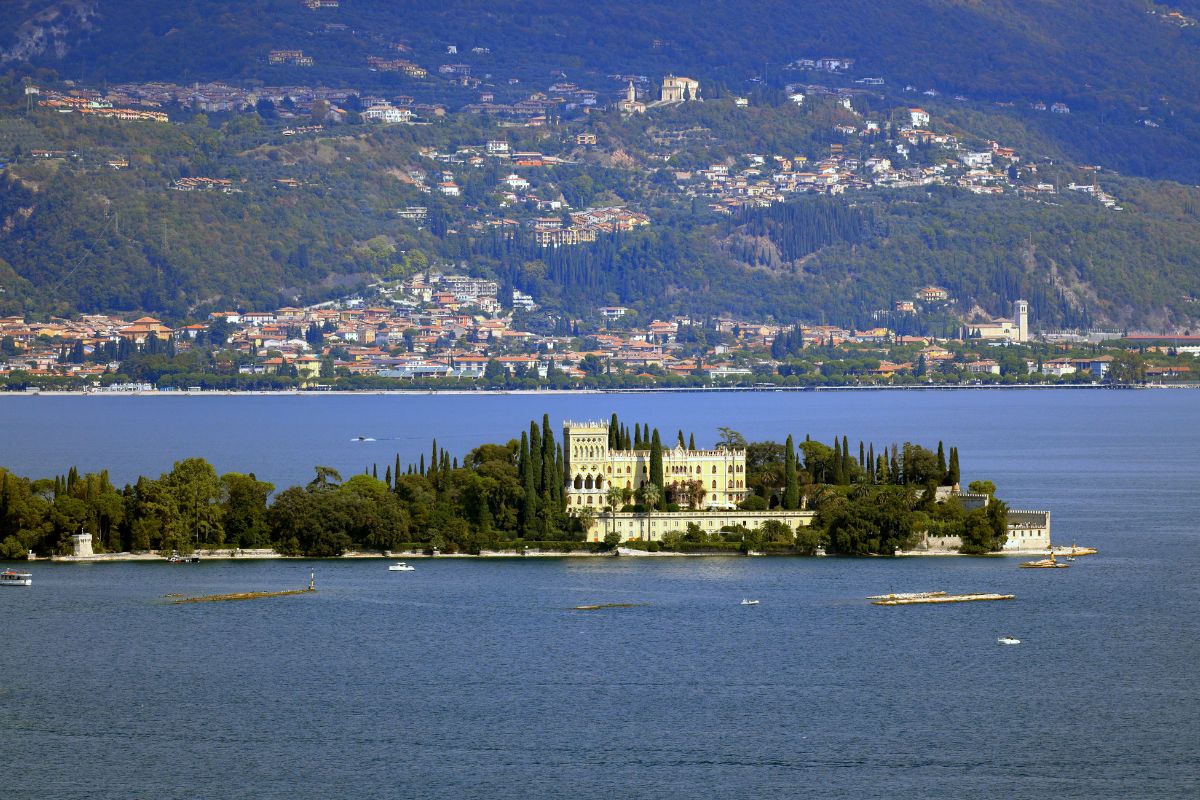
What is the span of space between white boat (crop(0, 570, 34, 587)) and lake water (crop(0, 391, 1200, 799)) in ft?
1.23

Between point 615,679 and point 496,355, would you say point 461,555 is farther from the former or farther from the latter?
point 496,355

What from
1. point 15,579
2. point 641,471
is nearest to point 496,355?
point 641,471

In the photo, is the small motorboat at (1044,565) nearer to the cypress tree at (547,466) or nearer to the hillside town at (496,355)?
the cypress tree at (547,466)

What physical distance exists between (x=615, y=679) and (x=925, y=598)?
33.1 feet

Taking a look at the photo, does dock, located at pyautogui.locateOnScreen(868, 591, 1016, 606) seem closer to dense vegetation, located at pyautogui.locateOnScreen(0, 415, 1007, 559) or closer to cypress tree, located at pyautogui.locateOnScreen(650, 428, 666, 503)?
dense vegetation, located at pyautogui.locateOnScreen(0, 415, 1007, 559)

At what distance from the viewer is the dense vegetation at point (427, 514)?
58.0 meters

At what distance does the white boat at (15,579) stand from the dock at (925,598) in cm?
1777

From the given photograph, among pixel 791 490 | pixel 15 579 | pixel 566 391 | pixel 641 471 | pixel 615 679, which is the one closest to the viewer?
pixel 615 679

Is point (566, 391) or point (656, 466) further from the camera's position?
point (566, 391)

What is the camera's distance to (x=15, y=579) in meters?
53.6

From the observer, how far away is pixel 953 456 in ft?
204

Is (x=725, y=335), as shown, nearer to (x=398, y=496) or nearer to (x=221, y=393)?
(x=221, y=393)

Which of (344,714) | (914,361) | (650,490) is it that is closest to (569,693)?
(344,714)

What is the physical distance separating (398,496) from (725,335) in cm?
13912
